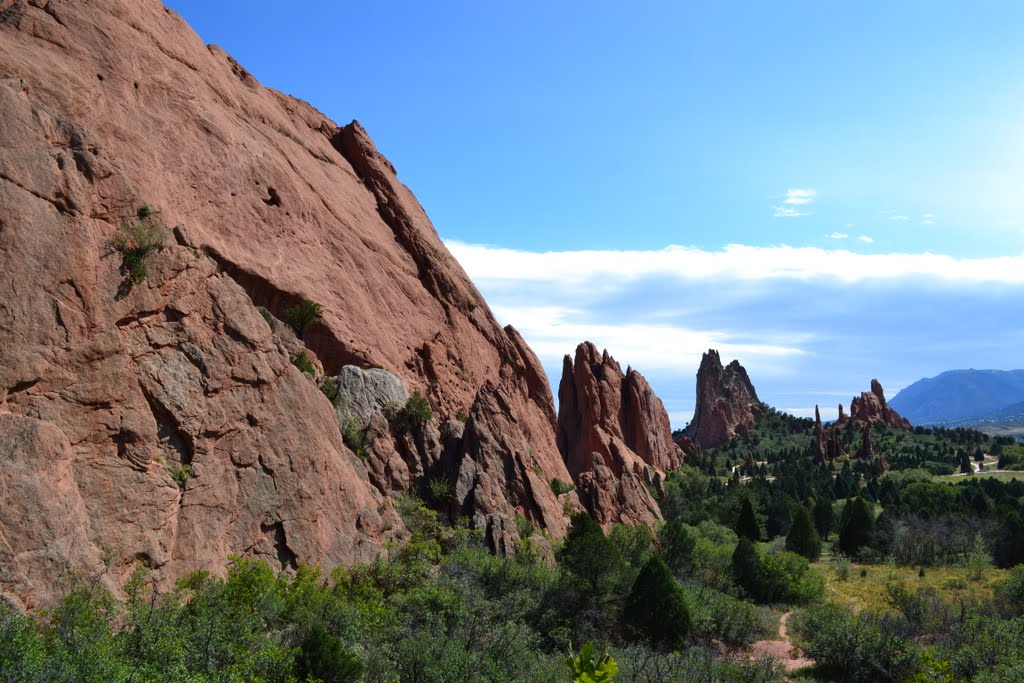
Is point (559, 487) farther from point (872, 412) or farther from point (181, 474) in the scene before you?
point (872, 412)

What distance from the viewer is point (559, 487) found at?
44812mm

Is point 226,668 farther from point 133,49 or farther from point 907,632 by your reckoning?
point 907,632

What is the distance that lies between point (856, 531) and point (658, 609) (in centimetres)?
4261

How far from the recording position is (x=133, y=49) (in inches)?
1246

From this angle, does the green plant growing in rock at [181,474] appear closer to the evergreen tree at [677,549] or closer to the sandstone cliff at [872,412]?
the evergreen tree at [677,549]

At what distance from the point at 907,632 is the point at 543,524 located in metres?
18.1

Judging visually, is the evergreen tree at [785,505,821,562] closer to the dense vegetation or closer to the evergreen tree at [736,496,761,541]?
the dense vegetation

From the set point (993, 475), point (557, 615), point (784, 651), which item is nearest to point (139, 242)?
point (557, 615)

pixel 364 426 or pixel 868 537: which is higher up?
pixel 364 426

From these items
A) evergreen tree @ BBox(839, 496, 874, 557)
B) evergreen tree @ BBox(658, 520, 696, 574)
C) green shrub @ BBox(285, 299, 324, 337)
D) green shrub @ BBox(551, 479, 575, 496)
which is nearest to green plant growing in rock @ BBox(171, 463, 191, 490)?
green shrub @ BBox(285, 299, 324, 337)

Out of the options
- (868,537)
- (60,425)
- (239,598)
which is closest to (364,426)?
(239,598)

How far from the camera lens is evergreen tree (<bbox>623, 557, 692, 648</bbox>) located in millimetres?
32625

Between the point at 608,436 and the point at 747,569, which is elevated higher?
the point at 608,436

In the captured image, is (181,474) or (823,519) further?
(823,519)
